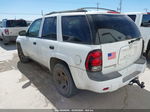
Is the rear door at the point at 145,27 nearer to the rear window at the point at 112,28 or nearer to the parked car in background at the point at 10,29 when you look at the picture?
the rear window at the point at 112,28

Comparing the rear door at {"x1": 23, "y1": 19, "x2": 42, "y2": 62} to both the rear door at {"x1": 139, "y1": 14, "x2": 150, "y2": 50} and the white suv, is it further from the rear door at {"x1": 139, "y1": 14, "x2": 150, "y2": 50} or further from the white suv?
the rear door at {"x1": 139, "y1": 14, "x2": 150, "y2": 50}

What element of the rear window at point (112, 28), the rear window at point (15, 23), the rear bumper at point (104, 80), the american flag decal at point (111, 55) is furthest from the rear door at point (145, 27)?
the rear window at point (15, 23)

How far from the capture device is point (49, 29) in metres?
3.03

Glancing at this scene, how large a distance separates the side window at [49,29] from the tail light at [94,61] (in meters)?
1.11

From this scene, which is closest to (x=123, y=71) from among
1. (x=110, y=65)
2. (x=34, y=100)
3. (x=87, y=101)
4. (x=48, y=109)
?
(x=110, y=65)

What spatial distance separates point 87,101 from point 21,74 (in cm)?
258

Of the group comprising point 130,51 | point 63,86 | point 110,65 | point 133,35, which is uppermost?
point 133,35

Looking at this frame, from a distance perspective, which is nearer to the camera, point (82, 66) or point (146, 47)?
point (82, 66)

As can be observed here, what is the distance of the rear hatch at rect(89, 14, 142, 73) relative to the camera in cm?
207

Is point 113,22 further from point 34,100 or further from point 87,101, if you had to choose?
point 34,100

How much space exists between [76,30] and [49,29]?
3.24 ft

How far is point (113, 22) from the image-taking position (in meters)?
2.35

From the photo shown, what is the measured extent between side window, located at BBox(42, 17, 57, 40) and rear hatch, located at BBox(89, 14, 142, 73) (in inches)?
41.4

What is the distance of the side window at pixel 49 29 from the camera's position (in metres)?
2.86
